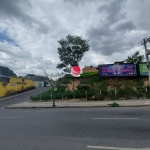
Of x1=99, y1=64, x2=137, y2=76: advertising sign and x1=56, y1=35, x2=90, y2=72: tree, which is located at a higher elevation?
x1=56, y1=35, x2=90, y2=72: tree

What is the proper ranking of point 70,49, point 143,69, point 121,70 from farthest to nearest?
point 70,49 → point 121,70 → point 143,69

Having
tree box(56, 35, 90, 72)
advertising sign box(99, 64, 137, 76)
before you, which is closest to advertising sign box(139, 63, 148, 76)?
advertising sign box(99, 64, 137, 76)

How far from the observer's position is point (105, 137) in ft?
16.4

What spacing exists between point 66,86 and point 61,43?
767 inches

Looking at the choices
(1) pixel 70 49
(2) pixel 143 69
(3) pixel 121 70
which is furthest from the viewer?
(1) pixel 70 49

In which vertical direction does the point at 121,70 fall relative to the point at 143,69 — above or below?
below

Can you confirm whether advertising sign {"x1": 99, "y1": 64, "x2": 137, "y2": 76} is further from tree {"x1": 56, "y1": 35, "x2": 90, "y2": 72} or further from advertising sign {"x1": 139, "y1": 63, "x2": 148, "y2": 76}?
tree {"x1": 56, "y1": 35, "x2": 90, "y2": 72}

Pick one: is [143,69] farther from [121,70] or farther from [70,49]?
[70,49]

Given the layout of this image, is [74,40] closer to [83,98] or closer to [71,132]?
[83,98]

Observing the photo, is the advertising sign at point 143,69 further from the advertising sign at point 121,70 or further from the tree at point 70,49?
the tree at point 70,49

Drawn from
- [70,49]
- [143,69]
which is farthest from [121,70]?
[70,49]

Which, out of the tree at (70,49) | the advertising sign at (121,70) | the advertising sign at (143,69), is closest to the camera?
the advertising sign at (143,69)

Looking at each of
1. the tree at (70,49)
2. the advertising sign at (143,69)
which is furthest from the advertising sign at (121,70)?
the tree at (70,49)

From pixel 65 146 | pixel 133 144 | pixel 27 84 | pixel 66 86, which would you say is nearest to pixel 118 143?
pixel 133 144
